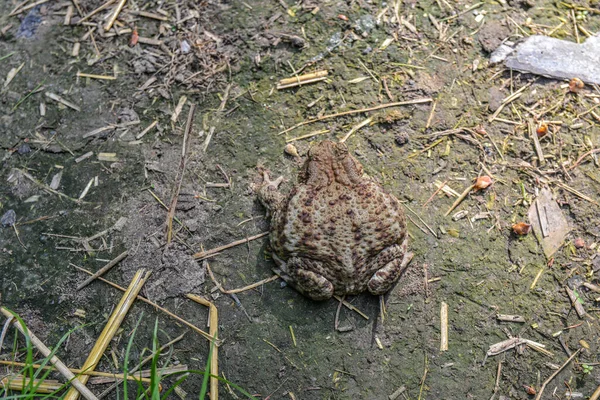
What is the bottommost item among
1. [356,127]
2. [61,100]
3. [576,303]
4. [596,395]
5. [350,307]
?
[596,395]

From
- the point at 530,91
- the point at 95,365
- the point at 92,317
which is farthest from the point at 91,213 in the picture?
the point at 530,91

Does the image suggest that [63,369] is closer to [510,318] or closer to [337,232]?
[337,232]

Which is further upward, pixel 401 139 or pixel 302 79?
pixel 302 79

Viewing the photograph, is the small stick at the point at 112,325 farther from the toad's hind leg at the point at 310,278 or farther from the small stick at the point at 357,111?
the small stick at the point at 357,111

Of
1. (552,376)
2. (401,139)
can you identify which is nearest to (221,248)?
(401,139)

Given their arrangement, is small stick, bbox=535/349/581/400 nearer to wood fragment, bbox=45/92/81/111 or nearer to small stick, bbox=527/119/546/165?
small stick, bbox=527/119/546/165

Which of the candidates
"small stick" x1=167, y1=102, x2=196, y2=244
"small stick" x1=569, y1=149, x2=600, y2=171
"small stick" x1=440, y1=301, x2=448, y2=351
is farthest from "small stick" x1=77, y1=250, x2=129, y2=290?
"small stick" x1=569, y1=149, x2=600, y2=171

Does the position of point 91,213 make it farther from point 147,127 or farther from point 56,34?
point 56,34
